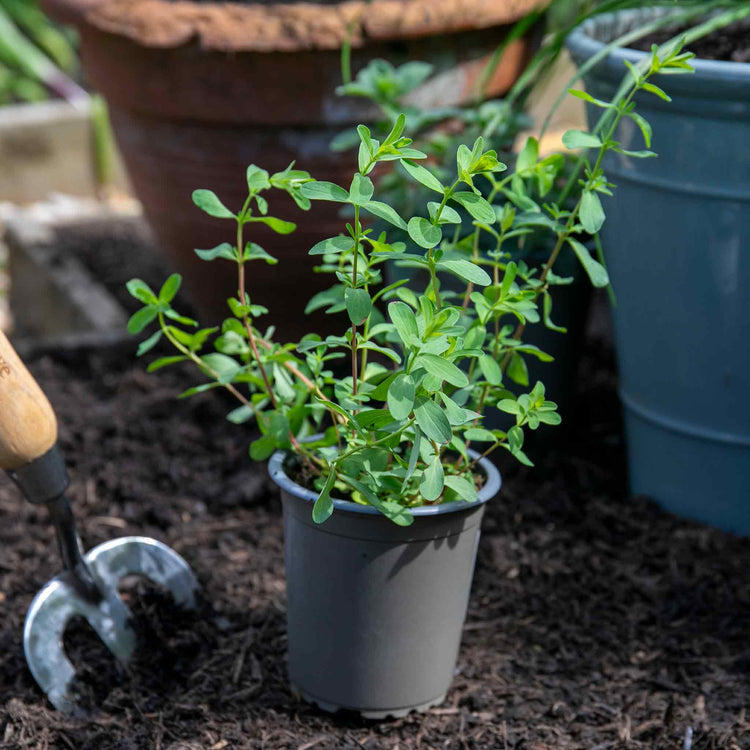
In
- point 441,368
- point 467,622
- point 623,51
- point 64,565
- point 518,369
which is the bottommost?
point 467,622

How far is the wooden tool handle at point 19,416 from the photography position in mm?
1200

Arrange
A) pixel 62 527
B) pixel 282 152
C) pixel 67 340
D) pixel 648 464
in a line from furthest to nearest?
pixel 67 340 → pixel 282 152 → pixel 648 464 → pixel 62 527

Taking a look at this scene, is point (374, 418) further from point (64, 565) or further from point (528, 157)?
point (64, 565)

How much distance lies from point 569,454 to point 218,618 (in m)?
0.86

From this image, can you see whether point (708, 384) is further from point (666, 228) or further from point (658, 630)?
point (658, 630)

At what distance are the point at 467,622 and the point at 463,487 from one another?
0.51m

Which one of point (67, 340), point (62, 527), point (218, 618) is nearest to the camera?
point (62, 527)

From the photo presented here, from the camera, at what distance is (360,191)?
1015mm

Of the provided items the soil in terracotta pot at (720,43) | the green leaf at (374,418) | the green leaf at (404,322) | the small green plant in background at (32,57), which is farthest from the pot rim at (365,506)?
the small green plant in background at (32,57)

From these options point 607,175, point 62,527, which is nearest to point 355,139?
point 607,175

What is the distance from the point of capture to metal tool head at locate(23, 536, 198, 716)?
1374mm

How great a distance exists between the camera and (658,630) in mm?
1570

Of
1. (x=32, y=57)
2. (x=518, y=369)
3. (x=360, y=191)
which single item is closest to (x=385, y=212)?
(x=360, y=191)

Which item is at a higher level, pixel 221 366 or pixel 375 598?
pixel 221 366
